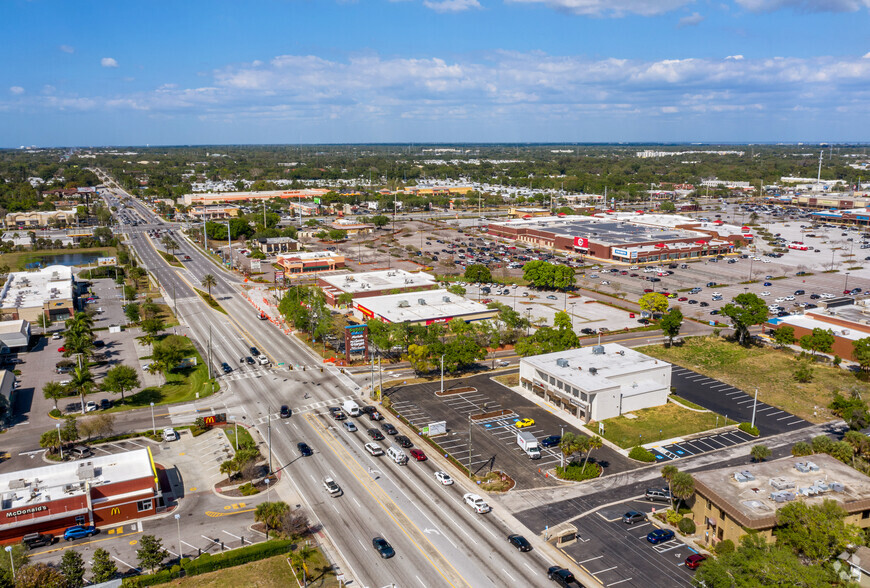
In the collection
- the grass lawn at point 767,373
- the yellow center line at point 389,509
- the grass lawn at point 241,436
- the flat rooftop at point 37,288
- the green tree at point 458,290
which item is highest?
the green tree at point 458,290

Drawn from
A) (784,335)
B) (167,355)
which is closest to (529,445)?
(167,355)

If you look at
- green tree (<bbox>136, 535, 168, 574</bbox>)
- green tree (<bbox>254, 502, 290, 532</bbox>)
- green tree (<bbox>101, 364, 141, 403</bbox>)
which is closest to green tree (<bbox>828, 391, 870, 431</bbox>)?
green tree (<bbox>254, 502, 290, 532</bbox>)

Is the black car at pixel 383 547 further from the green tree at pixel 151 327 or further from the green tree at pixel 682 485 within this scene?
the green tree at pixel 151 327

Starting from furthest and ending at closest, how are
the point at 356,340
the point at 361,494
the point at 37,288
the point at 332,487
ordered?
the point at 37,288
the point at 356,340
the point at 332,487
the point at 361,494

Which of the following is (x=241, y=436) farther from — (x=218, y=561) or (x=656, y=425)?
(x=656, y=425)

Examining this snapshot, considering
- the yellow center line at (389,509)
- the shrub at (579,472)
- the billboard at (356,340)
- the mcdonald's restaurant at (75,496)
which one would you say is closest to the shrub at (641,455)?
the shrub at (579,472)

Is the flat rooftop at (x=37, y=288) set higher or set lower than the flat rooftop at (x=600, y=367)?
higher

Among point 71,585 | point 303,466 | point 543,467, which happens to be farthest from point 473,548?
point 71,585
